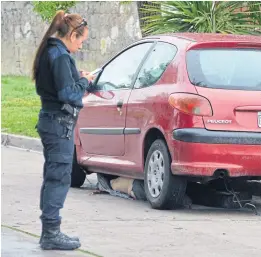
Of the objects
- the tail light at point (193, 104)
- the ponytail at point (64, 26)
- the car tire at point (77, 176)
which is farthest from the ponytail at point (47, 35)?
the car tire at point (77, 176)

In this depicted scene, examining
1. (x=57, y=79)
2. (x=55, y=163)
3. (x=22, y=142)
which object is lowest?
(x=22, y=142)

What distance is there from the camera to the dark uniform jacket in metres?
7.27

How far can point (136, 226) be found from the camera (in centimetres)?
848

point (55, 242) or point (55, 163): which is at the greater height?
point (55, 163)

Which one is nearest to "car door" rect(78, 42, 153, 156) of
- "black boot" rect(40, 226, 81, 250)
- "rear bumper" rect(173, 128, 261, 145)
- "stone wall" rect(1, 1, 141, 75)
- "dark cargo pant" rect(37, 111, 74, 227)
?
"rear bumper" rect(173, 128, 261, 145)

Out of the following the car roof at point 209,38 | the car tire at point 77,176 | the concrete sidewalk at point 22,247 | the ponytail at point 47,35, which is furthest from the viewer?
the car tire at point 77,176

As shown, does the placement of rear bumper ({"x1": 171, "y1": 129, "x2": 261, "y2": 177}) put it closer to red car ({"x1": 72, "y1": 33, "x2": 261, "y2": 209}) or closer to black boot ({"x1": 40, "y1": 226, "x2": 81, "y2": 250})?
red car ({"x1": 72, "y1": 33, "x2": 261, "y2": 209})

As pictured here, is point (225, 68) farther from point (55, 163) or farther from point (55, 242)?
point (55, 242)

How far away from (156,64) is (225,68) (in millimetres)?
749

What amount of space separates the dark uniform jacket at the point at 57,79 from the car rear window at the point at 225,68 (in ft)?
6.96

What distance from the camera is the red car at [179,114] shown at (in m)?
9.06

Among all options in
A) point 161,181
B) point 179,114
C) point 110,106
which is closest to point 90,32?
point 110,106

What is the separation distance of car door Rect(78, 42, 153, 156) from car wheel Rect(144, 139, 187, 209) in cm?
62

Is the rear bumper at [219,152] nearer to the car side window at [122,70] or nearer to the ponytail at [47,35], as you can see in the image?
the car side window at [122,70]
